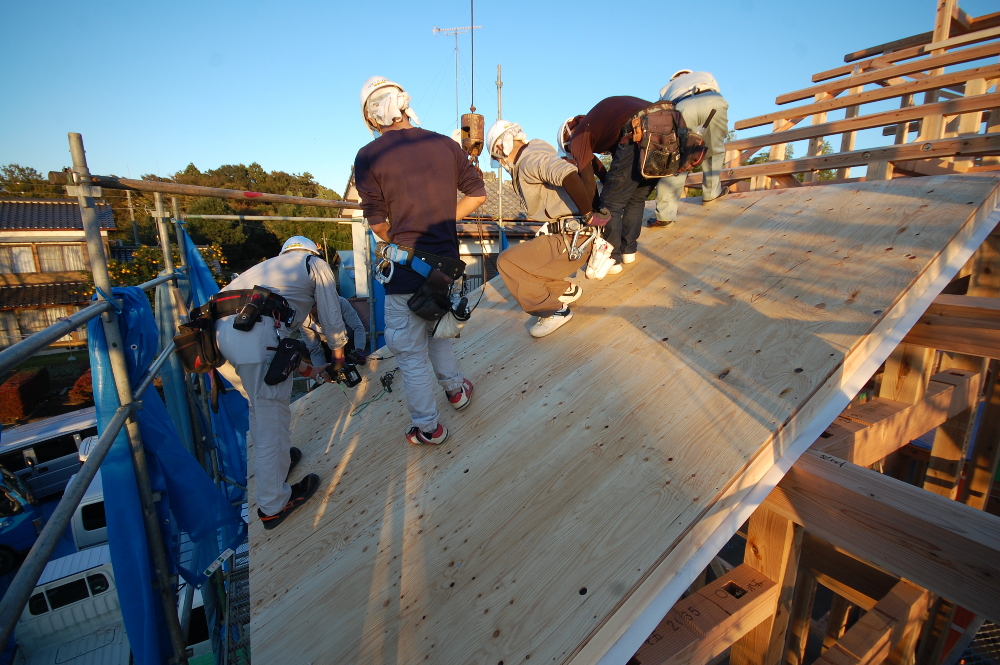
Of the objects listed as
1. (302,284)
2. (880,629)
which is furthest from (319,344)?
(880,629)

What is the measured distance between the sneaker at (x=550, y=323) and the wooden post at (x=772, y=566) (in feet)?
5.64

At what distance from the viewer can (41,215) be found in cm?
2078

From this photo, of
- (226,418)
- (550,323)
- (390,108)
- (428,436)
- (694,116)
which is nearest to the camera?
(390,108)

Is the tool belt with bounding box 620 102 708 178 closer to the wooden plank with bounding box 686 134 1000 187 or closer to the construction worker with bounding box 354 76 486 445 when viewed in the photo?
the construction worker with bounding box 354 76 486 445

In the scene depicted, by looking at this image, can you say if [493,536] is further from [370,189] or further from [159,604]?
[159,604]

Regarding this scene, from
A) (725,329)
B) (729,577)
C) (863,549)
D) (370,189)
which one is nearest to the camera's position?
(863,549)

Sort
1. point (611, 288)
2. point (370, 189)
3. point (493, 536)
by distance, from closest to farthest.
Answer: point (493, 536), point (370, 189), point (611, 288)

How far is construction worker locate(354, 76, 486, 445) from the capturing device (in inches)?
89.7

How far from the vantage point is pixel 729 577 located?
2055 millimetres

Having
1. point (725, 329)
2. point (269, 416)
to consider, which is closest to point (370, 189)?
point (269, 416)

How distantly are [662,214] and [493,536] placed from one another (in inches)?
150

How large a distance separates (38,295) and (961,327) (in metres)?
27.5

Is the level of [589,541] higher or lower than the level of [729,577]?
higher

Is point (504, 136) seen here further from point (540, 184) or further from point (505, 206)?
point (505, 206)
